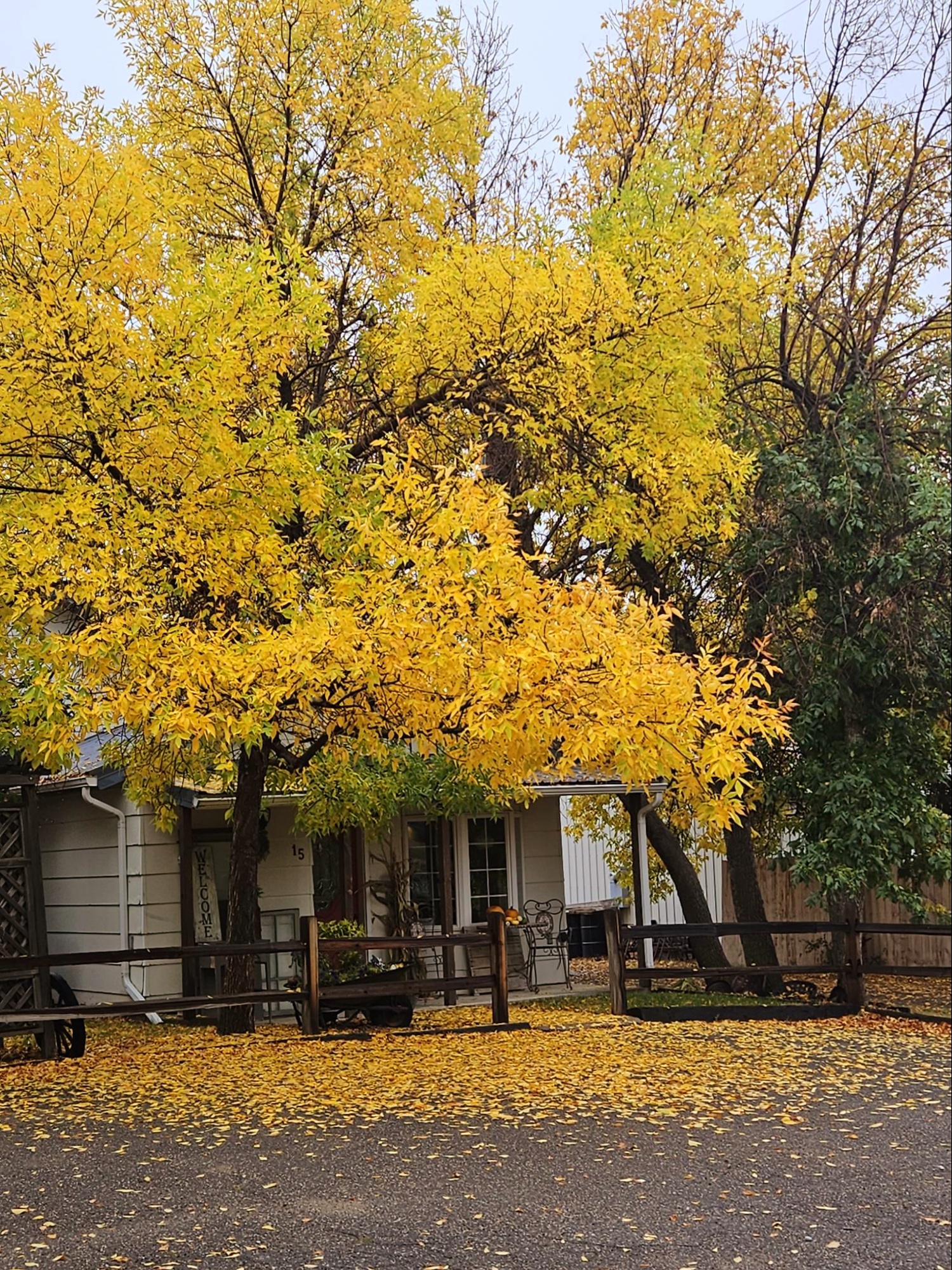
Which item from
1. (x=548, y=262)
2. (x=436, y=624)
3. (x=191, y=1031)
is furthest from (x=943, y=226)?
(x=191, y=1031)

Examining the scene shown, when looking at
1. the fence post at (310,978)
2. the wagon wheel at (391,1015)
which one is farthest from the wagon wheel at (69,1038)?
the wagon wheel at (391,1015)

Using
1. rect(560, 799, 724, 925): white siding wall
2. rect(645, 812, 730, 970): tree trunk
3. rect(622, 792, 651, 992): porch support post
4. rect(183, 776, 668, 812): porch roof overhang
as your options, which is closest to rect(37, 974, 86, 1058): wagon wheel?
rect(183, 776, 668, 812): porch roof overhang

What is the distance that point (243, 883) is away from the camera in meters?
11.8

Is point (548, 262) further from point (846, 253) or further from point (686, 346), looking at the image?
point (846, 253)

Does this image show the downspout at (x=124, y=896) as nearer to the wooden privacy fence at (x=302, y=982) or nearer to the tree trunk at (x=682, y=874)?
the wooden privacy fence at (x=302, y=982)

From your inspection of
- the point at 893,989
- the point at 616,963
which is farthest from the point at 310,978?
the point at 893,989

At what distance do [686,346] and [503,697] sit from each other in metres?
4.39

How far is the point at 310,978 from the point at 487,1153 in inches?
180

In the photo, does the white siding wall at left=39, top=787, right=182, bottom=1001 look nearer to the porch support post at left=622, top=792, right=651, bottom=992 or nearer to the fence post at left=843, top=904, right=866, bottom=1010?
the porch support post at left=622, top=792, right=651, bottom=992

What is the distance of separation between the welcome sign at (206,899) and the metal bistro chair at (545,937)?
3.71 meters

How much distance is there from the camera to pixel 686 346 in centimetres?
1110

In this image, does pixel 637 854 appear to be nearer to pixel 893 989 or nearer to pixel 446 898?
pixel 446 898

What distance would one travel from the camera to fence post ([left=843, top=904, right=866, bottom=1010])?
11992 millimetres

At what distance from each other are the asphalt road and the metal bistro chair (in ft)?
25.5
